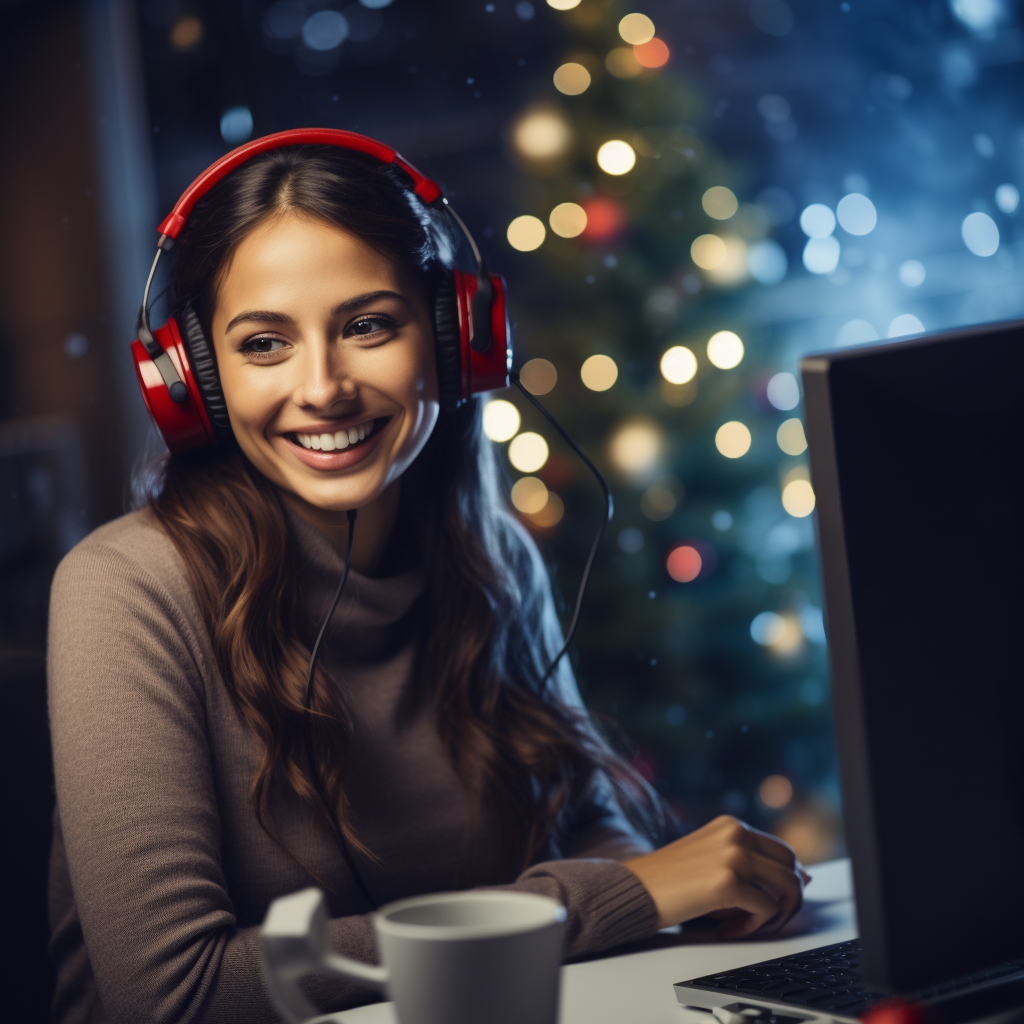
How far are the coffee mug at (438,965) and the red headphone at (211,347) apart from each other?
58 cm

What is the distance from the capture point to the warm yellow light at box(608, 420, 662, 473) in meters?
2.34

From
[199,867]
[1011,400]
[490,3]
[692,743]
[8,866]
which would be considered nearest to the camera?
[1011,400]

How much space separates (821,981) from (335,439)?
0.59 meters

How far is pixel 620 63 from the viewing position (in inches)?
92.7

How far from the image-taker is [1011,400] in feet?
1.77

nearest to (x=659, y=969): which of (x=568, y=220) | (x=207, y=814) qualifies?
(x=207, y=814)

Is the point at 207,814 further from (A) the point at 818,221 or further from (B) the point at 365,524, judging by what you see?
(A) the point at 818,221

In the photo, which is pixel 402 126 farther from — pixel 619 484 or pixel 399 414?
pixel 399 414

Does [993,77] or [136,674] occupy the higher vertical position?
[993,77]

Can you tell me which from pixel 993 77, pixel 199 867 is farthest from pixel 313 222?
pixel 993 77

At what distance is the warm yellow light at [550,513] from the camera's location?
2.40 metres

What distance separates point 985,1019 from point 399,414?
0.67 m

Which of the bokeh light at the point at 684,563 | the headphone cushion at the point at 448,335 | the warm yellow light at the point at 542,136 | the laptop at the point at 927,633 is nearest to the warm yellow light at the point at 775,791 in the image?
the bokeh light at the point at 684,563

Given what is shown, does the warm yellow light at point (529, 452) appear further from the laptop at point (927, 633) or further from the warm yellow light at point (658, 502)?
the laptop at point (927, 633)
